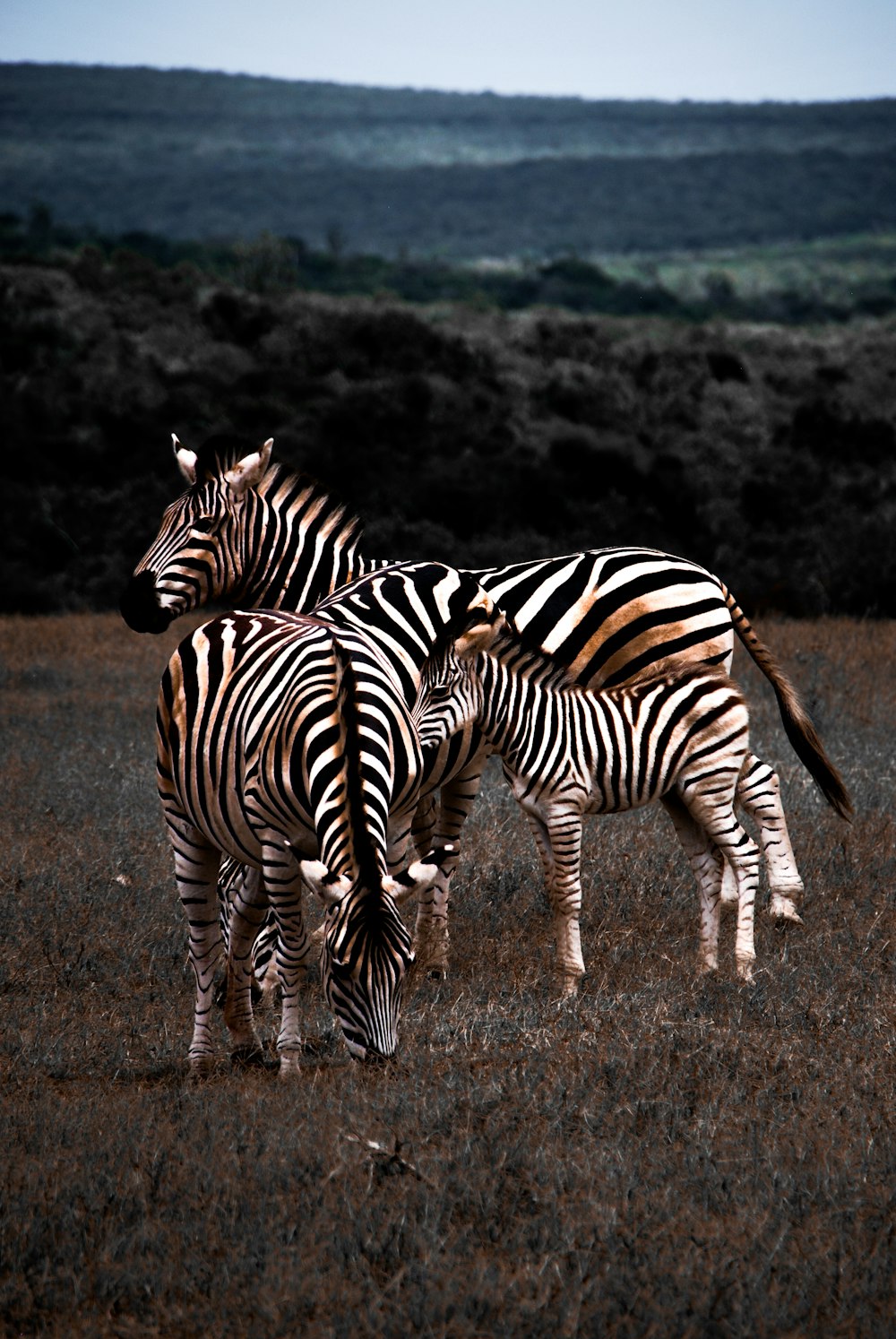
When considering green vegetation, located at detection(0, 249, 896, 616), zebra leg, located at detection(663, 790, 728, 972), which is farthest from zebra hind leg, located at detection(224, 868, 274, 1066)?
green vegetation, located at detection(0, 249, 896, 616)

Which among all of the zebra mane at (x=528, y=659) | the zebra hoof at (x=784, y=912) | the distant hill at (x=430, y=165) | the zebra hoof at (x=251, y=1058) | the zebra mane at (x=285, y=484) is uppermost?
the distant hill at (x=430, y=165)

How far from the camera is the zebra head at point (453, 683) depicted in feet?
21.1

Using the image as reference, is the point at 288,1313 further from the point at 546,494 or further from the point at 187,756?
the point at 546,494

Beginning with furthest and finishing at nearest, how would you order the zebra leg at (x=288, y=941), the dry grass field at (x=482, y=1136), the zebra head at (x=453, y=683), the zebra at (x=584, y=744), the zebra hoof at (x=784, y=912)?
the zebra hoof at (x=784, y=912) < the zebra at (x=584, y=744) < the zebra head at (x=453, y=683) < the zebra leg at (x=288, y=941) < the dry grass field at (x=482, y=1136)

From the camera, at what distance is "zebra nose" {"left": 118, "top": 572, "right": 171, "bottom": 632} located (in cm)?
711

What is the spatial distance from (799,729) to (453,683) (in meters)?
2.35

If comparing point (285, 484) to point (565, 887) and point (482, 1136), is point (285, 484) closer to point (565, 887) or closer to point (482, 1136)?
point (565, 887)

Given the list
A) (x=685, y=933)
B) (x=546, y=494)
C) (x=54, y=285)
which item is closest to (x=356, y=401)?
(x=546, y=494)

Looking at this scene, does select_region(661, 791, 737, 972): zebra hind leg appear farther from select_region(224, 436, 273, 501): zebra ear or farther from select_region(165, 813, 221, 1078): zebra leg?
select_region(224, 436, 273, 501): zebra ear

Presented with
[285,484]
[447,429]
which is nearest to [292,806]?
[285,484]

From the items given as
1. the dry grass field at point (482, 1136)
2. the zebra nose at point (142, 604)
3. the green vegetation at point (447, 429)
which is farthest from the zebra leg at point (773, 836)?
the green vegetation at point (447, 429)

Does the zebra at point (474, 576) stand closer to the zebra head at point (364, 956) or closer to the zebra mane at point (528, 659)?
the zebra mane at point (528, 659)

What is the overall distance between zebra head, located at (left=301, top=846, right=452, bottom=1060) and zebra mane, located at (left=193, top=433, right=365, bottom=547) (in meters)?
3.08

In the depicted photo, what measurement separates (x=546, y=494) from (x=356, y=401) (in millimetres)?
6635
